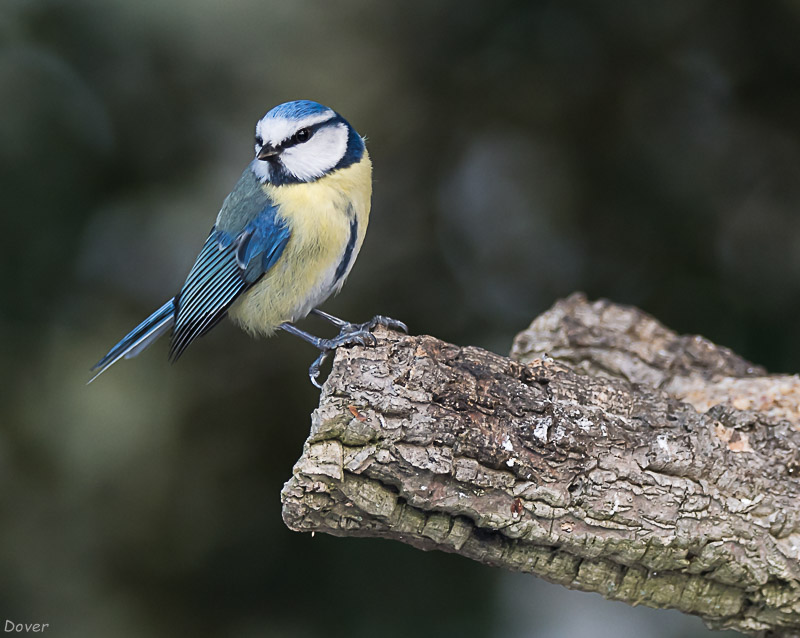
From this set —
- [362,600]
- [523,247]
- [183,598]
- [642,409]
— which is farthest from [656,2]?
[183,598]

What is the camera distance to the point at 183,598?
9.14 ft

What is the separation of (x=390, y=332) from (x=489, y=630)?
1.30 metres

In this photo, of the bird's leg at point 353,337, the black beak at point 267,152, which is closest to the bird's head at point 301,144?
the black beak at point 267,152

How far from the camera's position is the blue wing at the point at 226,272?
2.26 m

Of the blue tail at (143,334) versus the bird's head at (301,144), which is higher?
the bird's head at (301,144)

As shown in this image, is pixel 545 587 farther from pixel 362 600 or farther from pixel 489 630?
pixel 362 600

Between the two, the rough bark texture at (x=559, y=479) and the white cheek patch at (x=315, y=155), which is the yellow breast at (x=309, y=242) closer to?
the white cheek patch at (x=315, y=155)

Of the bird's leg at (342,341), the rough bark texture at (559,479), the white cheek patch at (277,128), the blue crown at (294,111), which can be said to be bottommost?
the rough bark texture at (559,479)

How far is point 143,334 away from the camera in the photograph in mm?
2535

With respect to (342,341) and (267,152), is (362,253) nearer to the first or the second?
(267,152)

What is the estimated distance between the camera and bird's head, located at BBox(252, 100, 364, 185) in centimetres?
220

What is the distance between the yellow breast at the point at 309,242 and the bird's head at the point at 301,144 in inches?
1.1

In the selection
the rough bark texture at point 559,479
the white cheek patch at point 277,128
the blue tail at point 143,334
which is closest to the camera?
the rough bark texture at point 559,479

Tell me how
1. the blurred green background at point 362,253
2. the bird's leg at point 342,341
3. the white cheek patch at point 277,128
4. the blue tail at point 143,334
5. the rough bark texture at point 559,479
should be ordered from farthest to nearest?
the blurred green background at point 362,253 < the blue tail at point 143,334 < the white cheek patch at point 277,128 < the bird's leg at point 342,341 < the rough bark texture at point 559,479
